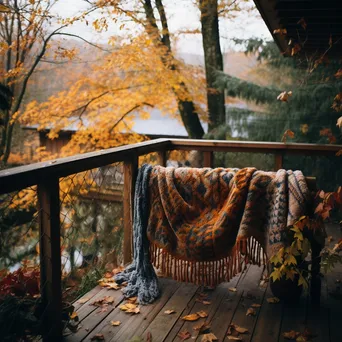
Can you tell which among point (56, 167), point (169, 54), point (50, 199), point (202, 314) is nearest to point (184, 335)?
point (202, 314)

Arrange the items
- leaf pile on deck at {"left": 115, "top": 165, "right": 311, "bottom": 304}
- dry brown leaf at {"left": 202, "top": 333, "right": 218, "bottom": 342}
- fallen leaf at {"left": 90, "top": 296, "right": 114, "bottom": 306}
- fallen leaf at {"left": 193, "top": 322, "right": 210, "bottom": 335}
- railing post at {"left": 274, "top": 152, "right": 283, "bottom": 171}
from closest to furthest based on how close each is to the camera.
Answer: dry brown leaf at {"left": 202, "top": 333, "right": 218, "bottom": 342} → fallen leaf at {"left": 193, "top": 322, "right": 210, "bottom": 335} → leaf pile on deck at {"left": 115, "top": 165, "right": 311, "bottom": 304} → fallen leaf at {"left": 90, "top": 296, "right": 114, "bottom": 306} → railing post at {"left": 274, "top": 152, "right": 283, "bottom": 171}

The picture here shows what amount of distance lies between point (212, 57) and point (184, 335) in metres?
7.04

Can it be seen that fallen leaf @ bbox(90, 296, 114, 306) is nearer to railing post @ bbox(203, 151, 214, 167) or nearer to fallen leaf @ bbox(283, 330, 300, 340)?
fallen leaf @ bbox(283, 330, 300, 340)

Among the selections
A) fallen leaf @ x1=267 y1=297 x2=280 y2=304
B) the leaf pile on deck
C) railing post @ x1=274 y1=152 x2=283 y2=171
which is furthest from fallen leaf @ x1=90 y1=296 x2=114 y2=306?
railing post @ x1=274 y1=152 x2=283 y2=171

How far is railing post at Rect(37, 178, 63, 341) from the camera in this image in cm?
213

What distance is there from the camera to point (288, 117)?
733cm

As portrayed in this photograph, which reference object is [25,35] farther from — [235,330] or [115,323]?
[235,330]

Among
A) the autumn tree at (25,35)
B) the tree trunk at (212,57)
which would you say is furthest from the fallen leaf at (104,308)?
the tree trunk at (212,57)

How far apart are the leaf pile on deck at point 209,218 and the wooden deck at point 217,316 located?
6.0 inches

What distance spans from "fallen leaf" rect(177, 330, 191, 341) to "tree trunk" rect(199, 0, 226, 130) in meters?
6.51

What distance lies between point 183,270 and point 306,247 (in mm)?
922

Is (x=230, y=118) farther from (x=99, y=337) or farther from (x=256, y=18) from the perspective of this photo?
(x=99, y=337)

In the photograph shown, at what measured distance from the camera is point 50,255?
2158mm

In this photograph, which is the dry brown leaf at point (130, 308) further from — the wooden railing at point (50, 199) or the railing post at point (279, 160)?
the railing post at point (279, 160)
